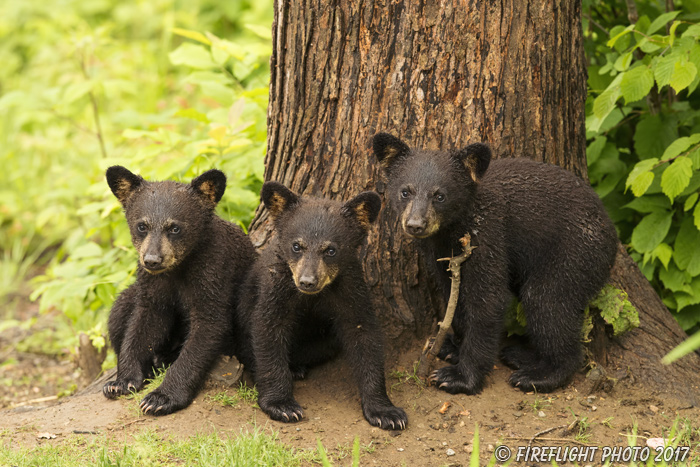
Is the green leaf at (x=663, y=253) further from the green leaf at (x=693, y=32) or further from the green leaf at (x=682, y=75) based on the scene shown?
the green leaf at (x=693, y=32)

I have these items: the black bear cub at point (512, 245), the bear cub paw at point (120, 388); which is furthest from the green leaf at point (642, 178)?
the bear cub paw at point (120, 388)

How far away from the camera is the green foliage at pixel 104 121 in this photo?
6242 millimetres

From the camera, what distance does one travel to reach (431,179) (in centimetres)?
443

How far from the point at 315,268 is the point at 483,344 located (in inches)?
51.5

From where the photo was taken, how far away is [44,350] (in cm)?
779

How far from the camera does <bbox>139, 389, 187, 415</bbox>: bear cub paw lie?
4.41 meters

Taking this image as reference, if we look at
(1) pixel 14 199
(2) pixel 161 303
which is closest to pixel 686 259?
(2) pixel 161 303

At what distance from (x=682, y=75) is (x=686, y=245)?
1.59 metres

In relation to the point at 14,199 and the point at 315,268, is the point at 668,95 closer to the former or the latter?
the point at 315,268

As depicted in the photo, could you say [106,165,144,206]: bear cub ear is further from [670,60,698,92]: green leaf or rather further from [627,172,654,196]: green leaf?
[670,60,698,92]: green leaf

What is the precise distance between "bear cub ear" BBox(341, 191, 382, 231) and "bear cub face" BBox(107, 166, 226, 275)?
0.95 metres

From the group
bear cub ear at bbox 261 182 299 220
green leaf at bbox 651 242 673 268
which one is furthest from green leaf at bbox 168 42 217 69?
green leaf at bbox 651 242 673 268

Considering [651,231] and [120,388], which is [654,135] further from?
[120,388]

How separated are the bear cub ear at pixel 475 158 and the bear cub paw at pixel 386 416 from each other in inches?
61.0
